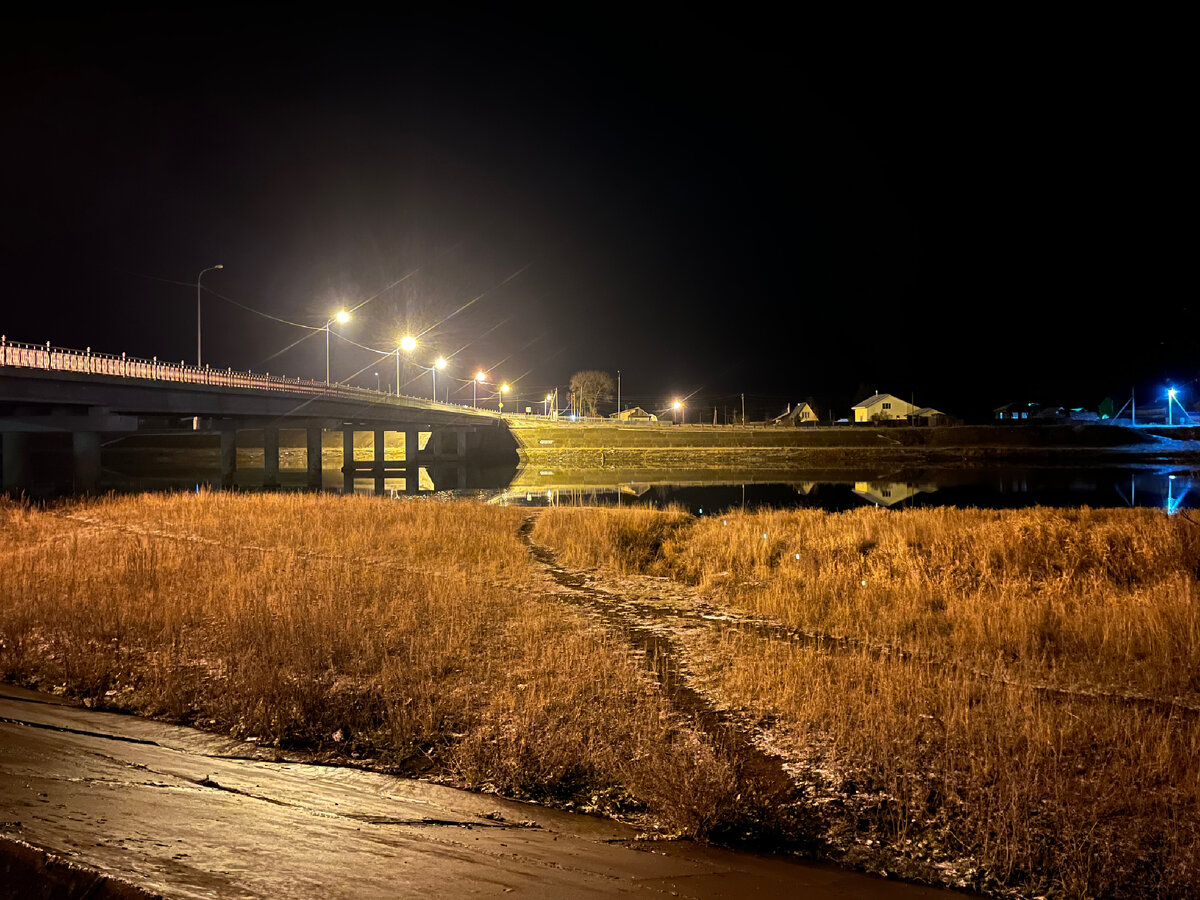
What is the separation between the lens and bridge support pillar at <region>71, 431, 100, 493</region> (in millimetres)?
43375

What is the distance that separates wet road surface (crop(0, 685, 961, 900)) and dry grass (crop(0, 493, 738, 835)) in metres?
0.60

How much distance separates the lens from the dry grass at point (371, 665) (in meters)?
7.78

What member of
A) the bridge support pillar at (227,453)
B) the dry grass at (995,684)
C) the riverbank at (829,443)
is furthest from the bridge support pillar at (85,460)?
the riverbank at (829,443)

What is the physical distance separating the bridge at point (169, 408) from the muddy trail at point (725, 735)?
35.4 m

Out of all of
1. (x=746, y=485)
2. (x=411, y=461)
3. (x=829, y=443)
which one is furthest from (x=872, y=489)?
(x=411, y=461)

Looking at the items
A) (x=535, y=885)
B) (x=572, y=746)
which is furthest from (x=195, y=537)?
(x=535, y=885)

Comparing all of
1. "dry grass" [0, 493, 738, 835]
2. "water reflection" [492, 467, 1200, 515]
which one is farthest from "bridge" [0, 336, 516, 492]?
"dry grass" [0, 493, 738, 835]

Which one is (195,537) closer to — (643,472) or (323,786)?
(323,786)

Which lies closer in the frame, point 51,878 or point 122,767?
point 51,878

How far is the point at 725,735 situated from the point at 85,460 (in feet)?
155

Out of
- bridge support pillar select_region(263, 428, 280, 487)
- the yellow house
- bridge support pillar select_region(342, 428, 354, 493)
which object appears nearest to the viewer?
bridge support pillar select_region(263, 428, 280, 487)

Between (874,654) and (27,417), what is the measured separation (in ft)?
161

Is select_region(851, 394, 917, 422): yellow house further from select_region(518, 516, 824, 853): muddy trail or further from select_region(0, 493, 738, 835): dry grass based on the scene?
select_region(0, 493, 738, 835): dry grass

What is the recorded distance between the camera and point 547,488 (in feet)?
203
